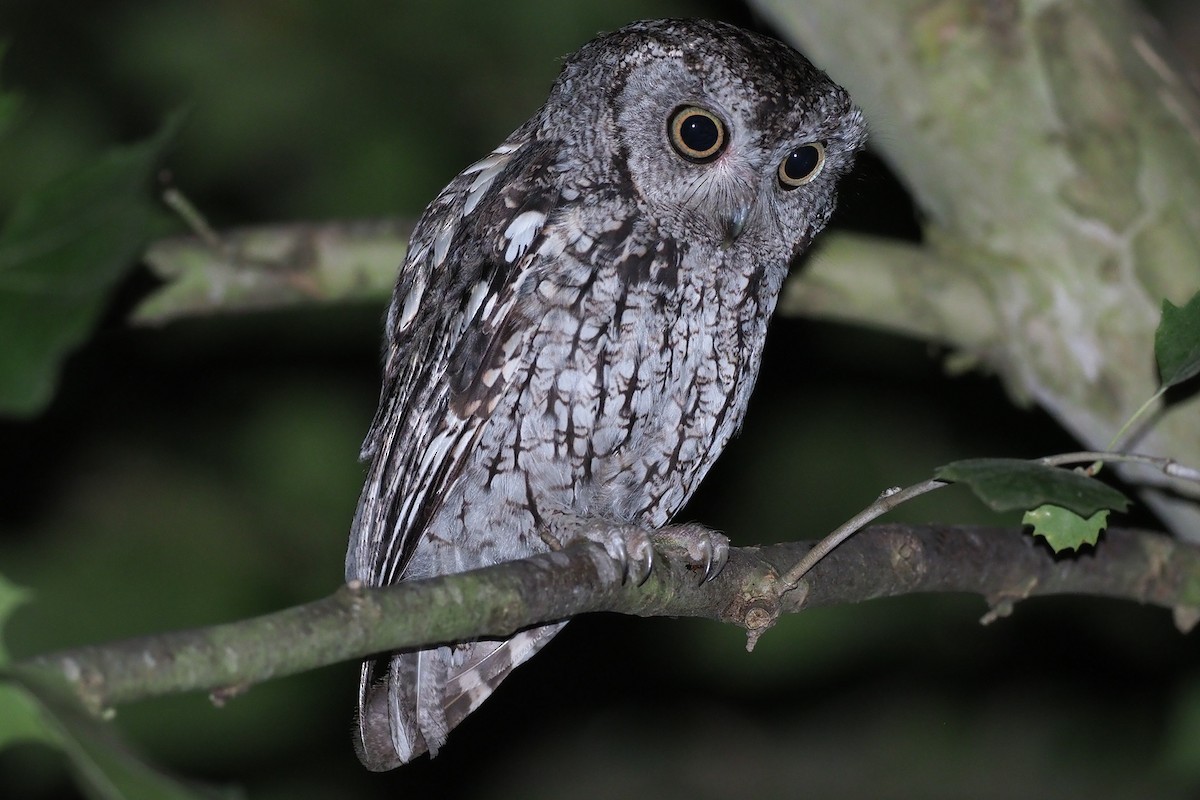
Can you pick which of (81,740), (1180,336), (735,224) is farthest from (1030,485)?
(735,224)

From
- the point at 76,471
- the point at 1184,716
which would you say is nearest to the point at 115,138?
the point at 76,471

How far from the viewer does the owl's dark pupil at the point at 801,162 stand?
2.60 metres

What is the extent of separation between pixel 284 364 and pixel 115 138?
0.99 metres

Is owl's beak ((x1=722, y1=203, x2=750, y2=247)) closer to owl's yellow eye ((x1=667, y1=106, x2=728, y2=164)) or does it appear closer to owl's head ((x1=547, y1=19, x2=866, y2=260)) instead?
owl's head ((x1=547, y1=19, x2=866, y2=260))

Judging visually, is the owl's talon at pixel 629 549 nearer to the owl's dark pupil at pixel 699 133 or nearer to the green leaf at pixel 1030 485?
the green leaf at pixel 1030 485

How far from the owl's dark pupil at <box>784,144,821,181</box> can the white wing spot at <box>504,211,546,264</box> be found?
563 millimetres

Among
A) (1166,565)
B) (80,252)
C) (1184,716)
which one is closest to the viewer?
(80,252)

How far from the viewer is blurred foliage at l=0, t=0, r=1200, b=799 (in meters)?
4.26

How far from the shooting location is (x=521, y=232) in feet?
7.97

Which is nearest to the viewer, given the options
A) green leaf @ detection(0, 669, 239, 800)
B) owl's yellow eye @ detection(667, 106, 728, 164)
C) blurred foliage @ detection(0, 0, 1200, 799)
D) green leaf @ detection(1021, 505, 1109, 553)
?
green leaf @ detection(0, 669, 239, 800)

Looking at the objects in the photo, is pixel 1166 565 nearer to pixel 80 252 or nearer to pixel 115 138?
pixel 80 252

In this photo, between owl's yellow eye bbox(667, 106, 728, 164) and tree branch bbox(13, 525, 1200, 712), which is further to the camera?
owl's yellow eye bbox(667, 106, 728, 164)

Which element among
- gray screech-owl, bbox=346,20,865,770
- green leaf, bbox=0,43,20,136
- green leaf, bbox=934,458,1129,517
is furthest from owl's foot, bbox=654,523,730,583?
green leaf, bbox=0,43,20,136

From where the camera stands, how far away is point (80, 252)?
104cm
